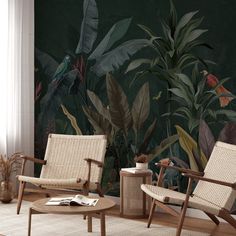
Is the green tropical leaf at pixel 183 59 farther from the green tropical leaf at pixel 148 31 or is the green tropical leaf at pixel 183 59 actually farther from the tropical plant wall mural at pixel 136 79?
the green tropical leaf at pixel 148 31

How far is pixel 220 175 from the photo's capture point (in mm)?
4781

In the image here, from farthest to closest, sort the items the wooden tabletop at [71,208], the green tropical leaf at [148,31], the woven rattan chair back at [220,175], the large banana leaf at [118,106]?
1. the large banana leaf at [118,106]
2. the green tropical leaf at [148,31]
3. the woven rattan chair back at [220,175]
4. the wooden tabletop at [71,208]

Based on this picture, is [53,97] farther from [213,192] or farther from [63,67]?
[213,192]

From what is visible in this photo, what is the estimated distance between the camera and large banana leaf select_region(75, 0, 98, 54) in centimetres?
640

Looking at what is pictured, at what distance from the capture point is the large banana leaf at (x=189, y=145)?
216 inches

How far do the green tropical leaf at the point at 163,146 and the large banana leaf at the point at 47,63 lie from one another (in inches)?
73.4

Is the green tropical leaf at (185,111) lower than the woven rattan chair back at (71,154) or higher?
higher

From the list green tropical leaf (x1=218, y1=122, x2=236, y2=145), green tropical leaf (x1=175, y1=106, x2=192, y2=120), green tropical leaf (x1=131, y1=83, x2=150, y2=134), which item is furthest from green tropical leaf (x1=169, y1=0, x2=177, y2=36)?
green tropical leaf (x1=218, y1=122, x2=236, y2=145)

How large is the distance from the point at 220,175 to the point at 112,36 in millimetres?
2318

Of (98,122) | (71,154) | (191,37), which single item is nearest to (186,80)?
(191,37)

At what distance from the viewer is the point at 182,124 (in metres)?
5.63

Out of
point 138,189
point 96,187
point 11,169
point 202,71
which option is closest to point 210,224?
point 138,189

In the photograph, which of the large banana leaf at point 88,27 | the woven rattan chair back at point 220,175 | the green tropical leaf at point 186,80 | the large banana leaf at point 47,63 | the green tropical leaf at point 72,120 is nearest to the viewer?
the woven rattan chair back at point 220,175

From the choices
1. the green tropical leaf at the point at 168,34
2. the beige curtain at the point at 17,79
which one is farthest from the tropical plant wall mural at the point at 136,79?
the beige curtain at the point at 17,79
